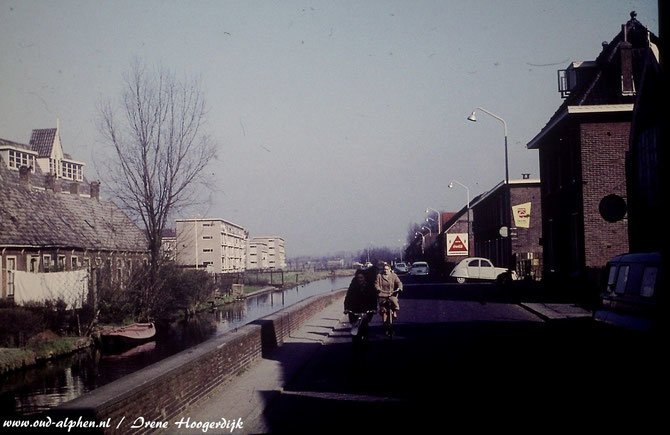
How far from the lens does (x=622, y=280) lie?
10.5 metres

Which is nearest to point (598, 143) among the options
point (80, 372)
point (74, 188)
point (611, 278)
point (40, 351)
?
point (611, 278)

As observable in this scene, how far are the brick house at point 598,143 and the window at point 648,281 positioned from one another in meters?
15.7

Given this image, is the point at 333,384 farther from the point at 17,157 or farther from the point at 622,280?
the point at 17,157

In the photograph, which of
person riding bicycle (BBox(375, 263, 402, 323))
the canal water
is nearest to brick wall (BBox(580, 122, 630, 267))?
person riding bicycle (BBox(375, 263, 402, 323))

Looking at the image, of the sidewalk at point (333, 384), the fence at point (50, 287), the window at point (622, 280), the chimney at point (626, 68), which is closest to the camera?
the sidewalk at point (333, 384)

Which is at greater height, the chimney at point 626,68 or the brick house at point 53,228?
the chimney at point 626,68

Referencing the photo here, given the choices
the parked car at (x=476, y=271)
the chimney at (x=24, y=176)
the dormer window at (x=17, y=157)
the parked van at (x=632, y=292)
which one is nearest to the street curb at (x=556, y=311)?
the parked van at (x=632, y=292)

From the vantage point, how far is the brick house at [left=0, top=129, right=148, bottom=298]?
3022cm

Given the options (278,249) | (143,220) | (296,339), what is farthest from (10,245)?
(278,249)

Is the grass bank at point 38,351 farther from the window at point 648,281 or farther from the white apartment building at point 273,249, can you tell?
the white apartment building at point 273,249

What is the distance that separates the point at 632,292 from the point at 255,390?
6043 mm

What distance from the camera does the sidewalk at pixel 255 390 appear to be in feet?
26.5

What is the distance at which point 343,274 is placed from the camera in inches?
4444

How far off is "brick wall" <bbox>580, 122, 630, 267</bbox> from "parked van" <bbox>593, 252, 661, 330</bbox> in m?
14.8
